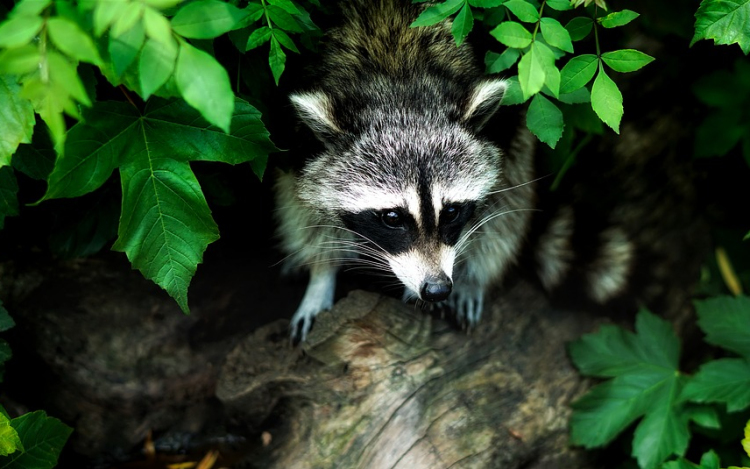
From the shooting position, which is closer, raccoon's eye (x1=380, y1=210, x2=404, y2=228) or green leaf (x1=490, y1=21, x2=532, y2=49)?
green leaf (x1=490, y1=21, x2=532, y2=49)

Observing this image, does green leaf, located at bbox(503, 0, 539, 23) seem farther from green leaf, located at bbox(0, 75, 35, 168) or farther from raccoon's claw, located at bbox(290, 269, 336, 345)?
raccoon's claw, located at bbox(290, 269, 336, 345)

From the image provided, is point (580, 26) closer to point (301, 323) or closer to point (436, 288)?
point (436, 288)

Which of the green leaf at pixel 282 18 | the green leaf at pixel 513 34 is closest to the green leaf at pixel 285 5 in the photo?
the green leaf at pixel 282 18

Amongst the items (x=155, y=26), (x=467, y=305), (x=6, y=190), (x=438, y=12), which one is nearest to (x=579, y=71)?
(x=438, y=12)

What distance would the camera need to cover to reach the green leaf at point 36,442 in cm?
194

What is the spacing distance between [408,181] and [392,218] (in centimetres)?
13

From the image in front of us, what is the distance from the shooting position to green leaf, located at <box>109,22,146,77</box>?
132 centimetres

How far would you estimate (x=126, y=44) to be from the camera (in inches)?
52.6

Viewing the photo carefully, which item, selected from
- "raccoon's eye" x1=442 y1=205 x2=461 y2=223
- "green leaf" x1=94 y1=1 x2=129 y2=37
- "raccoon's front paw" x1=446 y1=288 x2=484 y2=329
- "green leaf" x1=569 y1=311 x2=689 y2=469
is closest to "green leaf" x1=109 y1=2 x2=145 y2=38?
"green leaf" x1=94 y1=1 x2=129 y2=37

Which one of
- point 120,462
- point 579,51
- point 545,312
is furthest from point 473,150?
point 120,462

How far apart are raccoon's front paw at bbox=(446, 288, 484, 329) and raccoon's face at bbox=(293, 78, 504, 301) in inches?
16.7

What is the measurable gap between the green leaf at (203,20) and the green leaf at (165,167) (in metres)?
0.47

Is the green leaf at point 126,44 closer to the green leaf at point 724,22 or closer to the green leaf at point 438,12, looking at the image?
the green leaf at point 438,12

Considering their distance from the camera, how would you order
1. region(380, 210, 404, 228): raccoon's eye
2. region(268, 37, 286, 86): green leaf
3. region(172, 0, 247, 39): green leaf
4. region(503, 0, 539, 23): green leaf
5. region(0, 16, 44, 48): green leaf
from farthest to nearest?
region(380, 210, 404, 228): raccoon's eye
region(268, 37, 286, 86): green leaf
region(503, 0, 539, 23): green leaf
region(172, 0, 247, 39): green leaf
region(0, 16, 44, 48): green leaf
